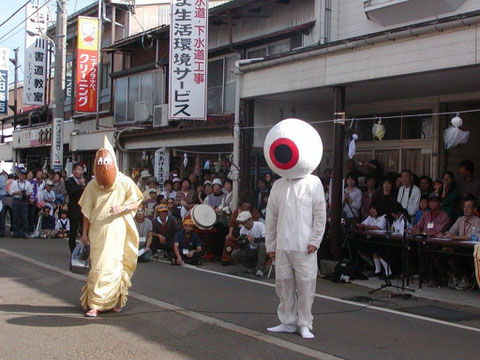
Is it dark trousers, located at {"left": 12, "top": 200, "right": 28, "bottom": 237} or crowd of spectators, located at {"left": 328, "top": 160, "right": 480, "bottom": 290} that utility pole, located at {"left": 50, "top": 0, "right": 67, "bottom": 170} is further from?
crowd of spectators, located at {"left": 328, "top": 160, "right": 480, "bottom": 290}

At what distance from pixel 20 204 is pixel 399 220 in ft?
34.6

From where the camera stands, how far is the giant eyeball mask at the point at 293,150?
654cm

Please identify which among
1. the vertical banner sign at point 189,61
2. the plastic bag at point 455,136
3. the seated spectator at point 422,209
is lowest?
the seated spectator at point 422,209

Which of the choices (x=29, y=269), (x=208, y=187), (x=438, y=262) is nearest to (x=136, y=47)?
(x=208, y=187)

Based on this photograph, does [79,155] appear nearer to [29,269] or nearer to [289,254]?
[29,269]

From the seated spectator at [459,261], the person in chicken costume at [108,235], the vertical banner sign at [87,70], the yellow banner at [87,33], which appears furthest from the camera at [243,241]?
the yellow banner at [87,33]

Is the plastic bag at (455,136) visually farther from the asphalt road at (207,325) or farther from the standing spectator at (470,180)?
the asphalt road at (207,325)

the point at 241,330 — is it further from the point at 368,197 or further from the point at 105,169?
the point at 368,197

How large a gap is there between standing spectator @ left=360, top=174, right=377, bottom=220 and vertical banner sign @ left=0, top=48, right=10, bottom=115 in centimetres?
2377

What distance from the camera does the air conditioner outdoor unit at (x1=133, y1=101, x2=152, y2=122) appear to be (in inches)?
862

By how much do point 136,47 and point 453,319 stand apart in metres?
17.8

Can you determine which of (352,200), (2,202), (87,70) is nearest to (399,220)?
(352,200)

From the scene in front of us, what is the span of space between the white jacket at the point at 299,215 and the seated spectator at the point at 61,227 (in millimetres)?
11710

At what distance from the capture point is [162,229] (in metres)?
13.0
